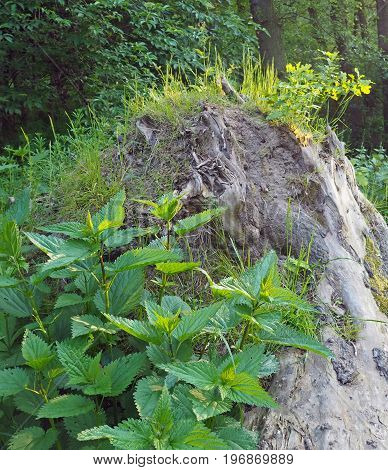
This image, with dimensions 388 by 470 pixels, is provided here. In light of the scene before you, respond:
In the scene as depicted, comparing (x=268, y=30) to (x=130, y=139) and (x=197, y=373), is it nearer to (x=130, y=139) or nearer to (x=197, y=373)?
(x=130, y=139)

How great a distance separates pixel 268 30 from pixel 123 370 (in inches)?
379

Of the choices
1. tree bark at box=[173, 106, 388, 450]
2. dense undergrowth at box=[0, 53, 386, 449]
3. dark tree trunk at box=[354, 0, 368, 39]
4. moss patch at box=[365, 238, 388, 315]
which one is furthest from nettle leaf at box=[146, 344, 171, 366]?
dark tree trunk at box=[354, 0, 368, 39]

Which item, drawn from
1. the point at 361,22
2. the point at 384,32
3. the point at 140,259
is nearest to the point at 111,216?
the point at 140,259

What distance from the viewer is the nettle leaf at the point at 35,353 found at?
6.19 feet

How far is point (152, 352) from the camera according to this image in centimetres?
196

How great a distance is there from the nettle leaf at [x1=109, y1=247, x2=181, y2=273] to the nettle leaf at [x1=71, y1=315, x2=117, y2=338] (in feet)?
0.72

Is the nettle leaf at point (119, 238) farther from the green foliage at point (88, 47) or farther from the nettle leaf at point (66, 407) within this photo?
the green foliage at point (88, 47)

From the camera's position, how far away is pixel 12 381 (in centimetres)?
194

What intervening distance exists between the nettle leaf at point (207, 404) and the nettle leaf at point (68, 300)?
0.67m

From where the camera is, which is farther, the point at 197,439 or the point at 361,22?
the point at 361,22

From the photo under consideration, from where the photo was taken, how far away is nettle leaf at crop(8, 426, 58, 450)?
6.15 feet

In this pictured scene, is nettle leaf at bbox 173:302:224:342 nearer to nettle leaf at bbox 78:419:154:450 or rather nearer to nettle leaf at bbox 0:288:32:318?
nettle leaf at bbox 78:419:154:450

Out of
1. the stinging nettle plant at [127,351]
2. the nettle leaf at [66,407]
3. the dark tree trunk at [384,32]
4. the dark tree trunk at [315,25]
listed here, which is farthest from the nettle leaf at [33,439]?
the dark tree trunk at [315,25]

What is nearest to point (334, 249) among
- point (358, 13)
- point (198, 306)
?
point (198, 306)
